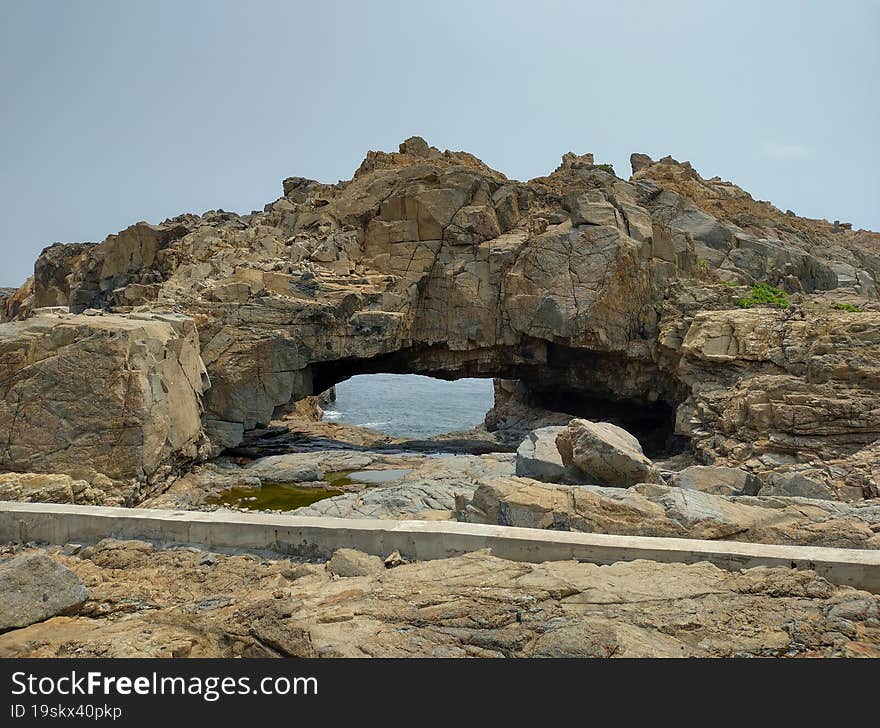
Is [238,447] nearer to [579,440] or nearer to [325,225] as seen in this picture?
[325,225]

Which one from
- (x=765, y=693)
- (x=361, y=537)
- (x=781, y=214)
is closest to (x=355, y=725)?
(x=765, y=693)

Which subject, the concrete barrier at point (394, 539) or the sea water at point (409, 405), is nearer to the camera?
the concrete barrier at point (394, 539)

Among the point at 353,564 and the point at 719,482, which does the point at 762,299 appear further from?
the point at 353,564

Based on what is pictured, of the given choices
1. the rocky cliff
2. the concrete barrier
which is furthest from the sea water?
the concrete barrier

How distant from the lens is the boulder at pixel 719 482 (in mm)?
10266

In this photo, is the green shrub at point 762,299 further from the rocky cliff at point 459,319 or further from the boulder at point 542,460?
the boulder at point 542,460

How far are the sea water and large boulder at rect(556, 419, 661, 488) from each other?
1988cm

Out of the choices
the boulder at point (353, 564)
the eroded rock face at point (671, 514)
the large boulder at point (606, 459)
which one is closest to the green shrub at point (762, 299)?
the large boulder at point (606, 459)

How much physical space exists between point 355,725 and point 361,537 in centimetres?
288

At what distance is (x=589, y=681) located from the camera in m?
3.32

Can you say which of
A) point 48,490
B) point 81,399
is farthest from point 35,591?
point 81,399

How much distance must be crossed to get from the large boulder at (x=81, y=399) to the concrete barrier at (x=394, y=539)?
7.74 m

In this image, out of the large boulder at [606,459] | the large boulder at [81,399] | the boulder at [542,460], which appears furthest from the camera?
the large boulder at [81,399]

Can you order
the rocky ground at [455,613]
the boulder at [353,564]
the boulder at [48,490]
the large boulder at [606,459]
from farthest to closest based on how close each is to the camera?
the boulder at [48,490] < the large boulder at [606,459] < the boulder at [353,564] < the rocky ground at [455,613]
